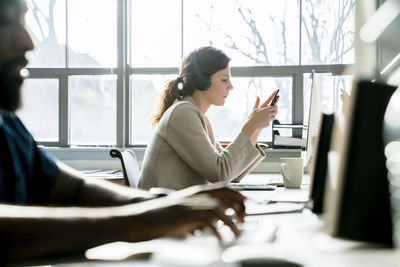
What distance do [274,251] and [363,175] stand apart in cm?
17

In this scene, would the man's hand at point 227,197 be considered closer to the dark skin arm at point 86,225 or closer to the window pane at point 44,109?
the dark skin arm at point 86,225

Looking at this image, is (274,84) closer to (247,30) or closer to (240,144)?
(247,30)

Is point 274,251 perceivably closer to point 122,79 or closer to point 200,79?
point 200,79

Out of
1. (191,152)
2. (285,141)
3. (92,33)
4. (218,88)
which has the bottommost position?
(285,141)

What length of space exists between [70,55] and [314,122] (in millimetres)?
2431

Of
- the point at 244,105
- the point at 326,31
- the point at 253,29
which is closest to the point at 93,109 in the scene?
the point at 244,105

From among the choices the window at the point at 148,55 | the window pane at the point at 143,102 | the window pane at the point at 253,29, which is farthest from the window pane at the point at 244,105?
the window pane at the point at 143,102

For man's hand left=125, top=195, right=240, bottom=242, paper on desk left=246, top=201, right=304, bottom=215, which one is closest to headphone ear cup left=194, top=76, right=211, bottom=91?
paper on desk left=246, top=201, right=304, bottom=215

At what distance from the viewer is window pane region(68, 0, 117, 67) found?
11.7 ft

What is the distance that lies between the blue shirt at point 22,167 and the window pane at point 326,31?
2.57 meters

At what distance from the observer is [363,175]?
63 cm

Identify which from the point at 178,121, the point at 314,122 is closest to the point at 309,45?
the point at 314,122

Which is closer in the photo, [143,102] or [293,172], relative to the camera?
[293,172]

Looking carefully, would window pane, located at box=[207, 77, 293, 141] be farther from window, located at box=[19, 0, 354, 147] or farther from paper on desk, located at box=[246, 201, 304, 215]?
paper on desk, located at box=[246, 201, 304, 215]
